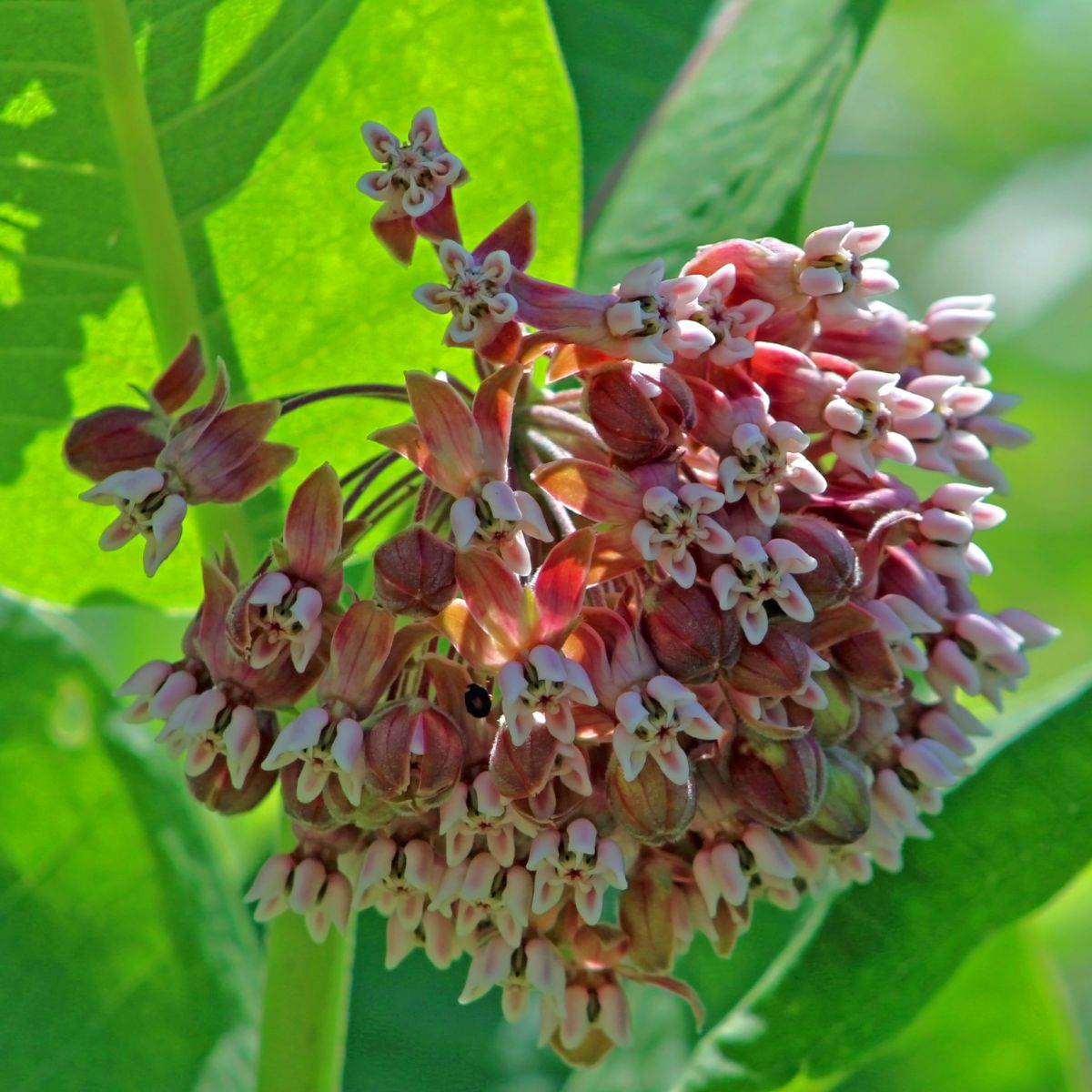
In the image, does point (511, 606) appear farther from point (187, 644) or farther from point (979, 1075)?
point (979, 1075)

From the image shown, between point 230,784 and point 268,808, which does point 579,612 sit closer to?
point 230,784

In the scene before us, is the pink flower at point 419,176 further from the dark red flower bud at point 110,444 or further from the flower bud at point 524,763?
the flower bud at point 524,763

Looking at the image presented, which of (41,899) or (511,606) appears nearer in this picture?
(511,606)

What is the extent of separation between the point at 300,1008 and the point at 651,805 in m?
0.55

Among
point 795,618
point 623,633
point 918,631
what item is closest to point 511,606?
point 623,633

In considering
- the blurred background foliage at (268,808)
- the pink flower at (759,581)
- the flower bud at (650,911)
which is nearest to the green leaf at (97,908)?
the blurred background foliage at (268,808)

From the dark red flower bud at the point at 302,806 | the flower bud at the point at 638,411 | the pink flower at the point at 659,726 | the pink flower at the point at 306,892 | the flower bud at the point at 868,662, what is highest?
the flower bud at the point at 638,411

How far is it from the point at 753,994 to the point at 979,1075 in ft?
1.66

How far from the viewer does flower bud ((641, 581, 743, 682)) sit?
120cm

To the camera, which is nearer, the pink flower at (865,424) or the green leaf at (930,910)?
the pink flower at (865,424)

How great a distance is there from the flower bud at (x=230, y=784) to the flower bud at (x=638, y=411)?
369 mm

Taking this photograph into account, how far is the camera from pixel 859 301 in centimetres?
135

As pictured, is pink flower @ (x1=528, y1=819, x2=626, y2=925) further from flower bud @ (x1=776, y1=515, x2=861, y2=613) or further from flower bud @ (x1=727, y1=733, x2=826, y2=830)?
flower bud @ (x1=776, y1=515, x2=861, y2=613)

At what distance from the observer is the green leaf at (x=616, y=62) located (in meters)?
Answer: 1.99
